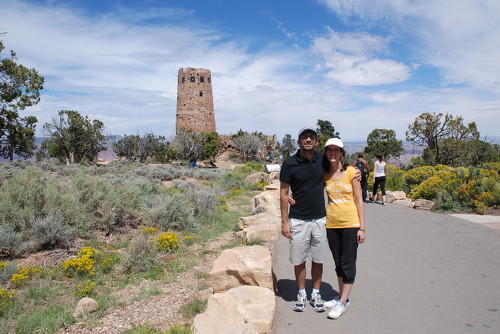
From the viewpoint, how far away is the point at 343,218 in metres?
3.72

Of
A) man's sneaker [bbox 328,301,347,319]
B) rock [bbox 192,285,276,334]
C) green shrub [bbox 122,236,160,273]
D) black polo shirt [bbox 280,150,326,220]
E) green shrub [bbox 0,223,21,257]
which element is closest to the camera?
rock [bbox 192,285,276,334]

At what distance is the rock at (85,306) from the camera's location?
4145mm

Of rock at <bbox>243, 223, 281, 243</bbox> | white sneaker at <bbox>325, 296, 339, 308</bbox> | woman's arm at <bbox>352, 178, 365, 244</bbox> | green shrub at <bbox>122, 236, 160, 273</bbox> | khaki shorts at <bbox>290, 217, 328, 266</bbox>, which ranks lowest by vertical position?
green shrub at <bbox>122, 236, 160, 273</bbox>

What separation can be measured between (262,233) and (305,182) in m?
3.36

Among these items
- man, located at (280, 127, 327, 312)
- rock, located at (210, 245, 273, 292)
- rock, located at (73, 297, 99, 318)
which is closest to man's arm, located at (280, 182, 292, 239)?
man, located at (280, 127, 327, 312)

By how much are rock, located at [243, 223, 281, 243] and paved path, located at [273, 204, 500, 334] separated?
8.8 inches

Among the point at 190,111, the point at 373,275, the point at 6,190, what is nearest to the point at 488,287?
the point at 373,275

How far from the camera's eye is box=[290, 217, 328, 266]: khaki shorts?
3832mm

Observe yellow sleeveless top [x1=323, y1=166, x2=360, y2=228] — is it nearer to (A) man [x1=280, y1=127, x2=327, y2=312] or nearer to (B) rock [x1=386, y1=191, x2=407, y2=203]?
(A) man [x1=280, y1=127, x2=327, y2=312]

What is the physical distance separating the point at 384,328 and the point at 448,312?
84 centimetres

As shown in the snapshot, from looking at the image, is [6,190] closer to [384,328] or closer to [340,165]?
[340,165]

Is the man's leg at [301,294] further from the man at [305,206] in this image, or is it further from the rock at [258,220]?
the rock at [258,220]

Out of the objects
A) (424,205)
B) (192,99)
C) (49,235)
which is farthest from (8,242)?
(192,99)

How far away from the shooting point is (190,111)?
150ft
